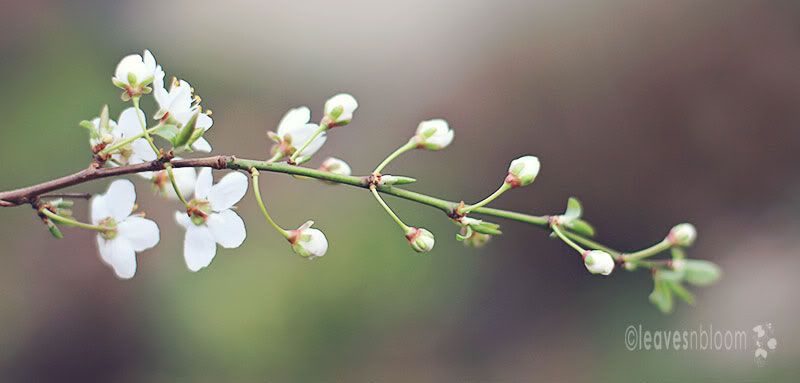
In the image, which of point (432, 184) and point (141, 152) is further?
point (432, 184)

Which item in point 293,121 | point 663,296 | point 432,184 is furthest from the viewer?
point 432,184

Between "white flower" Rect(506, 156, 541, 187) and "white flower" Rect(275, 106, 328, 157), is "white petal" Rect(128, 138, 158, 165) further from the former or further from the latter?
"white flower" Rect(506, 156, 541, 187)

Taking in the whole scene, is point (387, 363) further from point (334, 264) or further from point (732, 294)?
point (732, 294)

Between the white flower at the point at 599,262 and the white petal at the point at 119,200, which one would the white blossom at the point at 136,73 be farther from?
the white flower at the point at 599,262

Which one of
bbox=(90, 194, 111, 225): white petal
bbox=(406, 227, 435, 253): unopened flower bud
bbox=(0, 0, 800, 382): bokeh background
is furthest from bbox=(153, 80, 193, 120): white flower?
bbox=(0, 0, 800, 382): bokeh background

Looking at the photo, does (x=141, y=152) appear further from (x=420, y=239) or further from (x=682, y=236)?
(x=682, y=236)

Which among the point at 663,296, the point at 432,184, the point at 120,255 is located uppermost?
the point at 432,184

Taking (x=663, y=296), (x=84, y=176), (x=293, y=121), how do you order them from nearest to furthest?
1. (x=84, y=176)
2. (x=293, y=121)
3. (x=663, y=296)

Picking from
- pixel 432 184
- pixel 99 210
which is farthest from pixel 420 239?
pixel 432 184

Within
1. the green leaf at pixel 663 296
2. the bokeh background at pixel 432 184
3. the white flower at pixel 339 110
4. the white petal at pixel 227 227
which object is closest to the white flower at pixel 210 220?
the white petal at pixel 227 227
